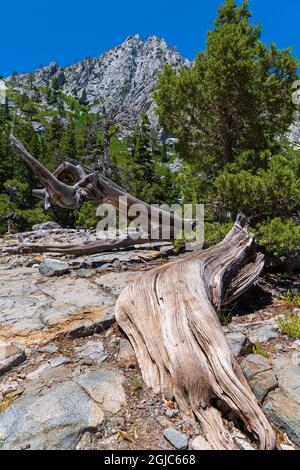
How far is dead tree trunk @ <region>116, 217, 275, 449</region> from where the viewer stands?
2730 millimetres

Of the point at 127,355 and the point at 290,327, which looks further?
the point at 290,327

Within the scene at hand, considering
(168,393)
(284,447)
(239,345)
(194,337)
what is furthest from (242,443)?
(239,345)

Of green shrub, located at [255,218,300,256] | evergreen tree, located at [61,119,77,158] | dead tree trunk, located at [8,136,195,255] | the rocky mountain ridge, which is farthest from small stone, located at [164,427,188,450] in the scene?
the rocky mountain ridge

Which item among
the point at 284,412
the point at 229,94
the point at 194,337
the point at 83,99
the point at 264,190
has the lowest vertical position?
the point at 284,412

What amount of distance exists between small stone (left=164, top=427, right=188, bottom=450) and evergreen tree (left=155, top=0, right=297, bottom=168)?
22.0ft

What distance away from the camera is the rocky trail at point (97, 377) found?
253 cm

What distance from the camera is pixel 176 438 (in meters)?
2.52

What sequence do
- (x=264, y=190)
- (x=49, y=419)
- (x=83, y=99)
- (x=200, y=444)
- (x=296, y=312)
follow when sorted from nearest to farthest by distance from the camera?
(x=200, y=444), (x=49, y=419), (x=296, y=312), (x=264, y=190), (x=83, y=99)

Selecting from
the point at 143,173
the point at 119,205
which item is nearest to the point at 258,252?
the point at 119,205

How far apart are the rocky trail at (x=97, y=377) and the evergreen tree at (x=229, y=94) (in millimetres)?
4456

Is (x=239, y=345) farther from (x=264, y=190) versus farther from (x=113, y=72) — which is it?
(x=113, y=72)

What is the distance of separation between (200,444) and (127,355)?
1403 mm

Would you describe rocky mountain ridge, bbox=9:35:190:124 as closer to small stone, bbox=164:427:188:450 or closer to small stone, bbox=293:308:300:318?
small stone, bbox=293:308:300:318
